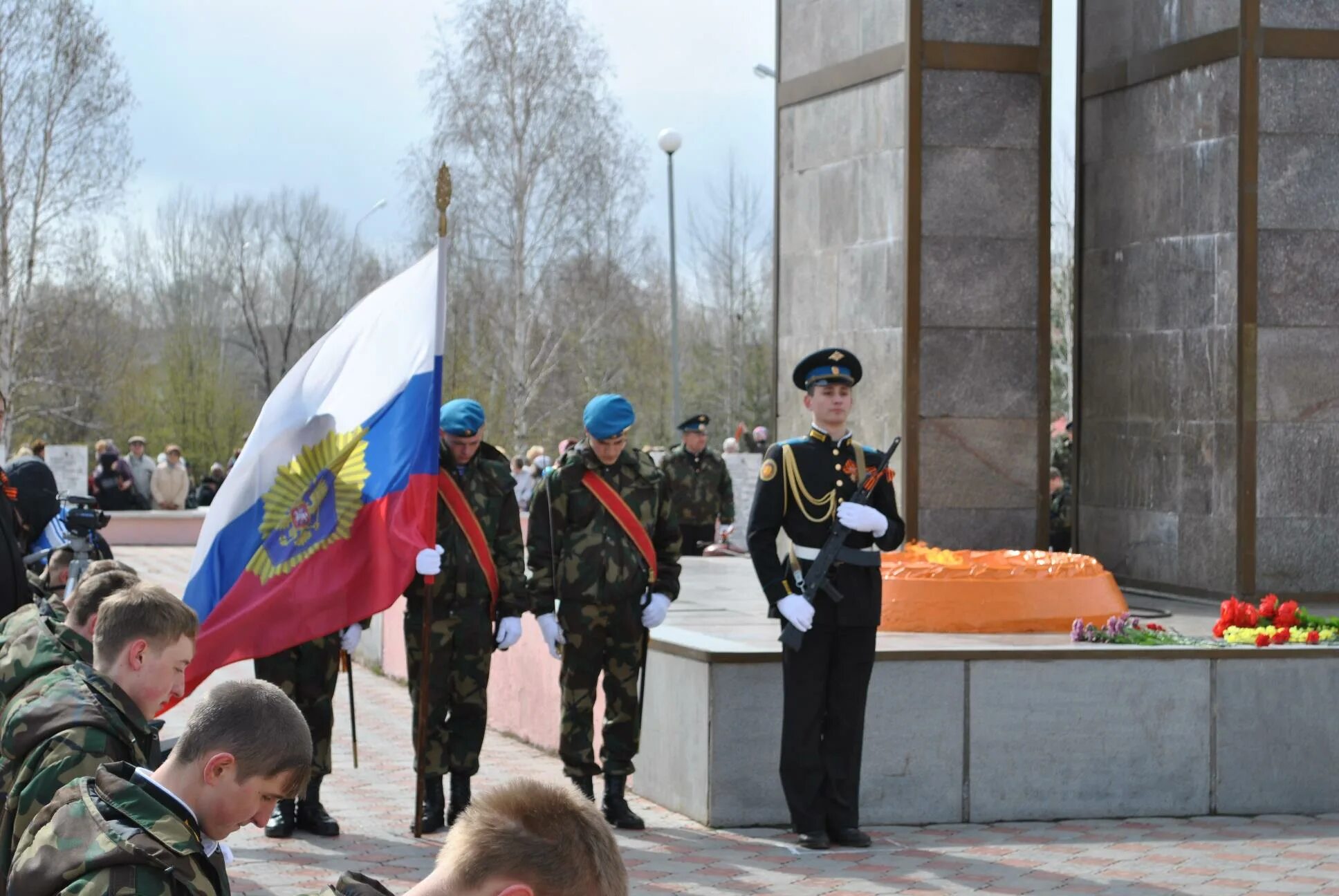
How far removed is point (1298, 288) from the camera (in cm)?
1093

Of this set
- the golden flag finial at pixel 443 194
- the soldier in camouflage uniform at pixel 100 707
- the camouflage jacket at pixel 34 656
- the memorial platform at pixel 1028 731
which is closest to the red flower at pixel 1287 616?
the memorial platform at pixel 1028 731

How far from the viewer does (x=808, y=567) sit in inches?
310

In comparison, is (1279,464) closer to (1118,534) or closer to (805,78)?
(1118,534)

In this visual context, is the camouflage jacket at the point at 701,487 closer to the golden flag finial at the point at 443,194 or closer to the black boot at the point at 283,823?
the black boot at the point at 283,823

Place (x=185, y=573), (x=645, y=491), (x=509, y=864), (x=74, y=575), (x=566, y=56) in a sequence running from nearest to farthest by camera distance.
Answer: (x=509, y=864) → (x=645, y=491) → (x=74, y=575) → (x=185, y=573) → (x=566, y=56)

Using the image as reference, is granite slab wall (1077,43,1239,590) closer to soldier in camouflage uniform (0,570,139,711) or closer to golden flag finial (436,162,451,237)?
golden flag finial (436,162,451,237)

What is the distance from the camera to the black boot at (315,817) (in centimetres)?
806

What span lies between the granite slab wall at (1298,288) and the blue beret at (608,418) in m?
4.52

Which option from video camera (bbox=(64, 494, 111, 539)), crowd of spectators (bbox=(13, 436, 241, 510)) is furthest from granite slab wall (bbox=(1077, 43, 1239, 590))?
crowd of spectators (bbox=(13, 436, 241, 510))

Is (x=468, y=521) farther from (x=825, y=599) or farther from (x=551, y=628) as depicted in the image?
(x=825, y=599)

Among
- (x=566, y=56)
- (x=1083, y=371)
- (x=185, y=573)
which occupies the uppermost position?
(x=566, y=56)

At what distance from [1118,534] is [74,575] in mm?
6650

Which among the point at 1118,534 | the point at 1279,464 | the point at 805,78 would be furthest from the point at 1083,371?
the point at 805,78

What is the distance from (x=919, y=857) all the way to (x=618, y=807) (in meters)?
1.39
